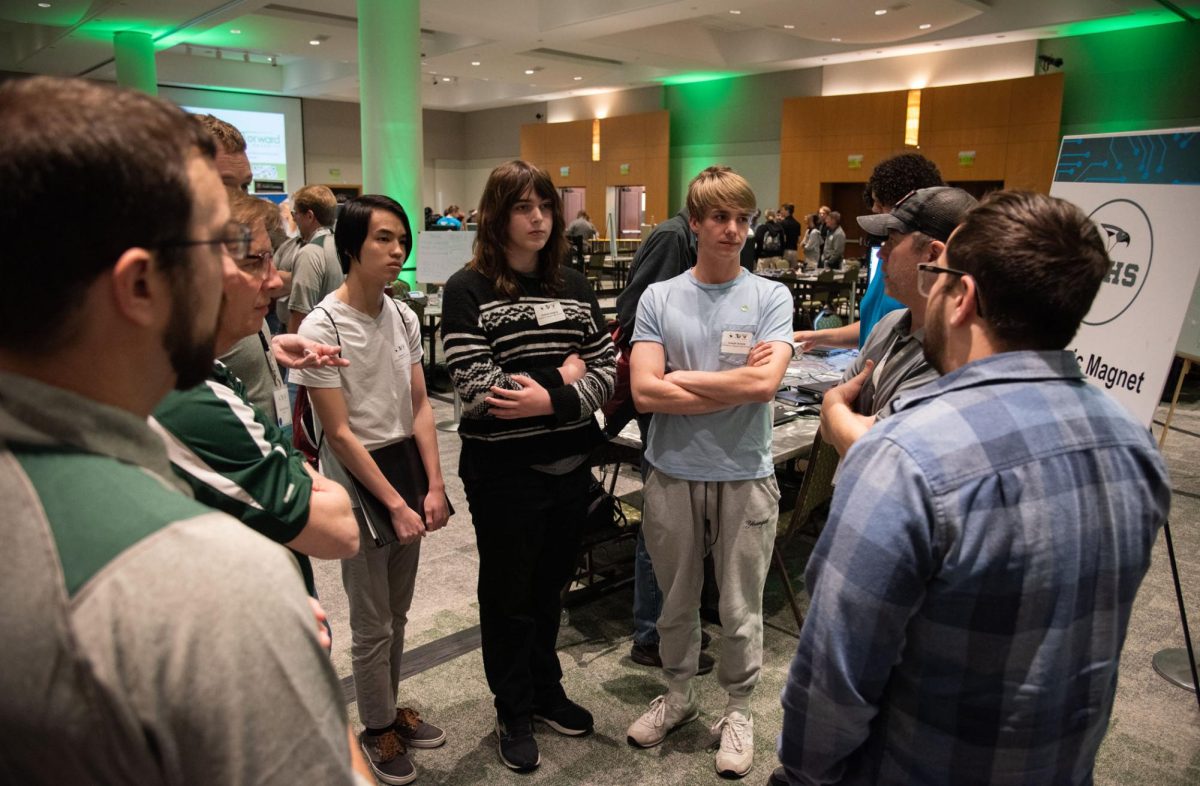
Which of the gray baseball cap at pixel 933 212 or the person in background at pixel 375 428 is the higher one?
the gray baseball cap at pixel 933 212

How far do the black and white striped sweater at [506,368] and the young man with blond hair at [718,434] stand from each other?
232 millimetres

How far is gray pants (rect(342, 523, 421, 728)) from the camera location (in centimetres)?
200

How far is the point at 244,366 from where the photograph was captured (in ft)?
6.75

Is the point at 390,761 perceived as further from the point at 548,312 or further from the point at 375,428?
the point at 548,312

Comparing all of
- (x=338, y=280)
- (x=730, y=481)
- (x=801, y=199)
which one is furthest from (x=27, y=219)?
(x=801, y=199)

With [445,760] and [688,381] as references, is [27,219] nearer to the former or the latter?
[688,381]

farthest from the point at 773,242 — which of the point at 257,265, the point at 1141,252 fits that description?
the point at 257,265

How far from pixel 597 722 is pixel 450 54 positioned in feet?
41.8

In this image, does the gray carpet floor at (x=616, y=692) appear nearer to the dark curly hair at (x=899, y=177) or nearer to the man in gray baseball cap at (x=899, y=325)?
the man in gray baseball cap at (x=899, y=325)

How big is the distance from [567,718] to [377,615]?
0.68m

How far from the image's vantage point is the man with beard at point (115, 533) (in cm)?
51

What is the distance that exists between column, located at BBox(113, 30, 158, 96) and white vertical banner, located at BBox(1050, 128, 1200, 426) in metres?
13.6

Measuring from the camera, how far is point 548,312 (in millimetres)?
2092

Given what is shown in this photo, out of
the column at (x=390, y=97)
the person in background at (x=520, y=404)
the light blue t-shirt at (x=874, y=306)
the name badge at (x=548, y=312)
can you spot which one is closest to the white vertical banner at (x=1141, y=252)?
the light blue t-shirt at (x=874, y=306)
